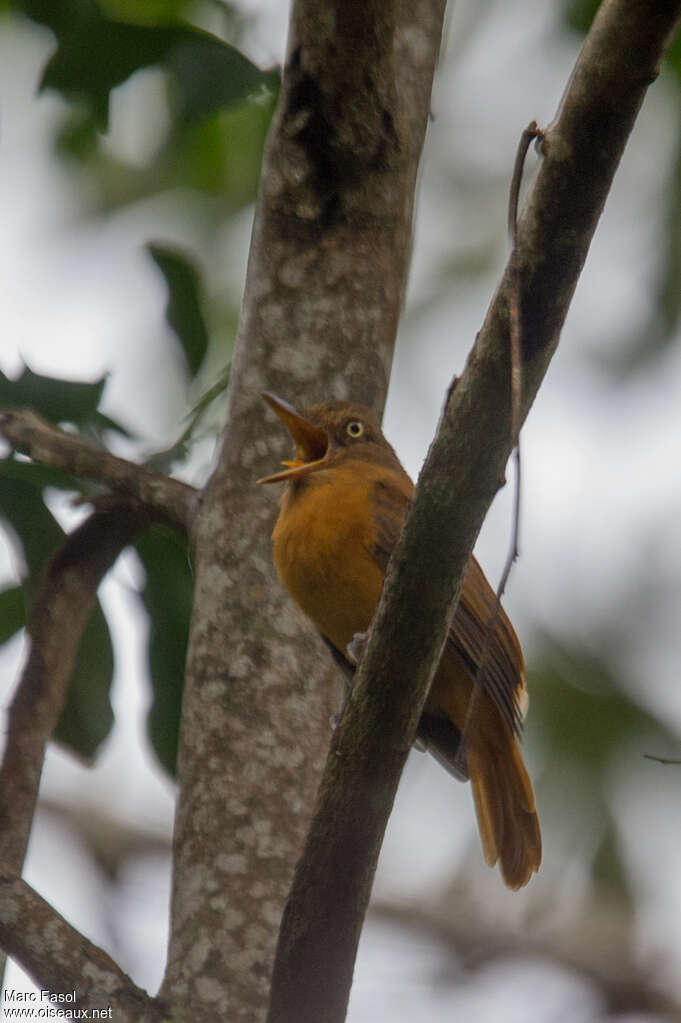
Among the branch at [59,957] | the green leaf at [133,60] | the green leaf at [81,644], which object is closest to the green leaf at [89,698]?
the green leaf at [81,644]

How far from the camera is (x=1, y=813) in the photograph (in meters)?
3.64

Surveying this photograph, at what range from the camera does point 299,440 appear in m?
4.48

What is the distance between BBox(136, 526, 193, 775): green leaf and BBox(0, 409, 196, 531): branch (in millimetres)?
424

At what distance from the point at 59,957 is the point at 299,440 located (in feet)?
6.57

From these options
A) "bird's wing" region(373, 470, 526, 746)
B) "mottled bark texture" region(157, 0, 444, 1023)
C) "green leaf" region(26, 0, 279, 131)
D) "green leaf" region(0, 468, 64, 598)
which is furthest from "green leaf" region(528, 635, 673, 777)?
"green leaf" region(26, 0, 279, 131)

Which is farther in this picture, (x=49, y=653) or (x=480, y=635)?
(x=480, y=635)

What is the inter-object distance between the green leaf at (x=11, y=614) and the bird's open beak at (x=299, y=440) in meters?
1.16

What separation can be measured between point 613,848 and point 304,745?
3.74 m

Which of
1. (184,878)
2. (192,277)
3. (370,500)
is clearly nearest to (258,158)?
(192,277)

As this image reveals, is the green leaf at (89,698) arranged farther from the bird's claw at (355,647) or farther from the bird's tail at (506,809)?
the bird's tail at (506,809)

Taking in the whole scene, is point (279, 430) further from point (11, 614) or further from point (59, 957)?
point (59, 957)

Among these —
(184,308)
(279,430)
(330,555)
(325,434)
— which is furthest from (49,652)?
(184,308)

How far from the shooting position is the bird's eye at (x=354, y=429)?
462 cm

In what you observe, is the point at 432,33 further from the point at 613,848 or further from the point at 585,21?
the point at 613,848
